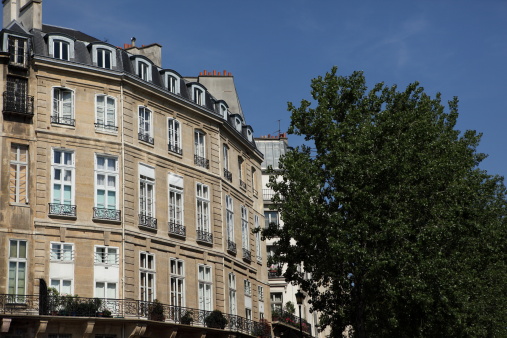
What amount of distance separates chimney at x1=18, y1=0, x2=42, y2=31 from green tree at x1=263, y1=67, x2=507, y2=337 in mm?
10241

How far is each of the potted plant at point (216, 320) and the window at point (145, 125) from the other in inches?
287

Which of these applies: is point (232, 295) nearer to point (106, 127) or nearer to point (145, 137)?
point (145, 137)

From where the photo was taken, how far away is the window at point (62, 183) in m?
29.6

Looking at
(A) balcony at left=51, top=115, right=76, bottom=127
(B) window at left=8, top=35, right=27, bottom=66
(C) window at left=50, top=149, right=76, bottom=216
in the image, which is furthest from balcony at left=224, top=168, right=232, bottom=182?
(B) window at left=8, top=35, right=27, bottom=66

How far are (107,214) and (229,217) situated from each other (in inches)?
336

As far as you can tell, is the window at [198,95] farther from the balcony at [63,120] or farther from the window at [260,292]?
the window at [260,292]

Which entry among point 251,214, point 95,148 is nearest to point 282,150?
point 251,214

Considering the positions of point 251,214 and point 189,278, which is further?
point 251,214

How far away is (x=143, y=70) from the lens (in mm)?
33500

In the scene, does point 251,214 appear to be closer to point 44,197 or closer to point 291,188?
point 291,188

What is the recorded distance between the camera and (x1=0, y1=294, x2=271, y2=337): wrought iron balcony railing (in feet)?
91.0

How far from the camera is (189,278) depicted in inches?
1331

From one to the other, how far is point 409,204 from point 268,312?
42.6 ft

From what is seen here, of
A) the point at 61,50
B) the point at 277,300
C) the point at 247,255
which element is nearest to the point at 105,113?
the point at 61,50
